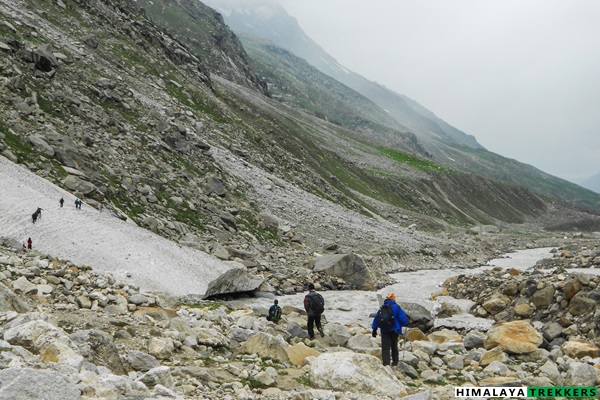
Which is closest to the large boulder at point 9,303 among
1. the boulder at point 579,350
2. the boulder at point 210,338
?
the boulder at point 210,338

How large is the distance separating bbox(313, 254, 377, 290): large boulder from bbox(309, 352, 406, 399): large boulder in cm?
2166

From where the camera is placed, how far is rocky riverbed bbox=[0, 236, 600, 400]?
805 cm

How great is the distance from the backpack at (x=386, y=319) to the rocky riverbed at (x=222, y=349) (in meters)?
1.29

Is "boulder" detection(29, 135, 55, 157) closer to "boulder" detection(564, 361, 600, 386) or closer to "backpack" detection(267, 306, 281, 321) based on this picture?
"backpack" detection(267, 306, 281, 321)

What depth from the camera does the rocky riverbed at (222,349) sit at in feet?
26.4

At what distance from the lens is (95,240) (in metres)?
23.3

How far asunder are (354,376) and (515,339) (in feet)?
29.1

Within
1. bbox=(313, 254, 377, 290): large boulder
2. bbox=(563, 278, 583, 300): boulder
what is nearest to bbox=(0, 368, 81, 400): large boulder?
bbox=(563, 278, 583, 300): boulder

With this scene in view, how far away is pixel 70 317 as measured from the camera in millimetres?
12062

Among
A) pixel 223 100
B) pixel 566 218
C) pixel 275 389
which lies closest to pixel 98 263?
pixel 275 389

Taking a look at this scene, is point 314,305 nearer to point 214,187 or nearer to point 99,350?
point 99,350

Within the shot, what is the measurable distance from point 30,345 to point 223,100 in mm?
69025

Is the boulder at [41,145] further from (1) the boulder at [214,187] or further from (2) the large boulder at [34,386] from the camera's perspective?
(2) the large boulder at [34,386]

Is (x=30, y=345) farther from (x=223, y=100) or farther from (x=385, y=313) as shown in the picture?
(x=223, y=100)
